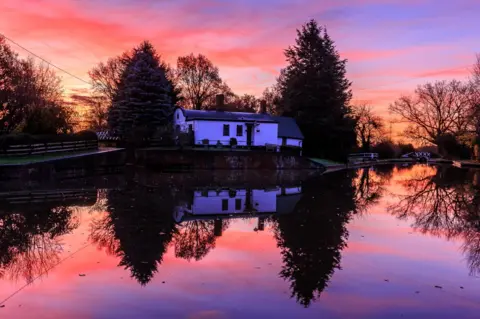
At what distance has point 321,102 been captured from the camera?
53625 millimetres

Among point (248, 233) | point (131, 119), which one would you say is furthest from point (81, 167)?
point (248, 233)

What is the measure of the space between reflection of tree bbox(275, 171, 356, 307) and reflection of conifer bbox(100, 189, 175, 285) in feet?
8.96

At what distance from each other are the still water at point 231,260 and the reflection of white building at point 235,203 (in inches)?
5.1

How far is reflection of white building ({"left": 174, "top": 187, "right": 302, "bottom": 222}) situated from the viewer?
588 inches

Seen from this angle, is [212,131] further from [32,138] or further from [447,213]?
[447,213]

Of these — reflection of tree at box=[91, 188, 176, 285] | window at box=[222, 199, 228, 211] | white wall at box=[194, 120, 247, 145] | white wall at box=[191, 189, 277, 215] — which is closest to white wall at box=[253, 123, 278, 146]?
white wall at box=[194, 120, 247, 145]

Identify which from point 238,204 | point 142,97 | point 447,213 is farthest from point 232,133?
point 447,213

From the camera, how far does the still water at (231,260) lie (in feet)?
21.8

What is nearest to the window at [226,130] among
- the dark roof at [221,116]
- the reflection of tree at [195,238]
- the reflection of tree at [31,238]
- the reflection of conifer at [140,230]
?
the dark roof at [221,116]

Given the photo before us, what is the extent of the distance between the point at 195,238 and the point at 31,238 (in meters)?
3.99

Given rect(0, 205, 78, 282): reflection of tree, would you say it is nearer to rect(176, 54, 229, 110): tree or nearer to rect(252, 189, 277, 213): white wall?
rect(252, 189, 277, 213): white wall

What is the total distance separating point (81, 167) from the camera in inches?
1161

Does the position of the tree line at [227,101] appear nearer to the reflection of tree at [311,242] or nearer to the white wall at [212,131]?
the white wall at [212,131]

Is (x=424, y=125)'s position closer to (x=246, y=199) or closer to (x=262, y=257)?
(x=246, y=199)
